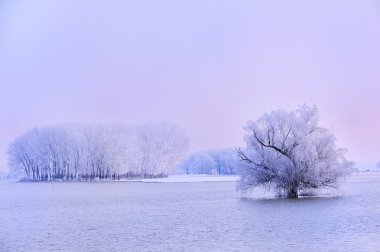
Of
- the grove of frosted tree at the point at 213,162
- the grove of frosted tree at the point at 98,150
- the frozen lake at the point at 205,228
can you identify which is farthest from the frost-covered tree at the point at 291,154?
the grove of frosted tree at the point at 213,162

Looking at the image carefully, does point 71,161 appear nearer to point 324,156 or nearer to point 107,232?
point 324,156

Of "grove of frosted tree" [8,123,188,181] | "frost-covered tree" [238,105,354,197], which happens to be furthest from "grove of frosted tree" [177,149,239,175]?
"frost-covered tree" [238,105,354,197]

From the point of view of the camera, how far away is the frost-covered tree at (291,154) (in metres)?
42.5

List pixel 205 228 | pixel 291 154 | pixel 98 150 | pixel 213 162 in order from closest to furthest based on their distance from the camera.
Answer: pixel 205 228 < pixel 291 154 < pixel 98 150 < pixel 213 162

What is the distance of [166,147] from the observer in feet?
364

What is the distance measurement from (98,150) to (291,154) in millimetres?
69945

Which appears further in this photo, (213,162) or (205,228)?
(213,162)

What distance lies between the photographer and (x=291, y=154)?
42.8m

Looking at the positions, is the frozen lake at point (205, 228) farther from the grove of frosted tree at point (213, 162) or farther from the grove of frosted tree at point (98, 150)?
the grove of frosted tree at point (213, 162)

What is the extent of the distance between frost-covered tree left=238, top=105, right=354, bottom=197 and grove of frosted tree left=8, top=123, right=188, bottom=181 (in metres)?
64.2

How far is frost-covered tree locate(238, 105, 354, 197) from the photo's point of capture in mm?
42469

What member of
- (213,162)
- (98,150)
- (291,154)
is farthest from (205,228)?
(213,162)

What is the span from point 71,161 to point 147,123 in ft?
62.7

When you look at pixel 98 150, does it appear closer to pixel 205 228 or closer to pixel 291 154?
pixel 291 154
